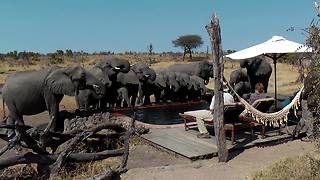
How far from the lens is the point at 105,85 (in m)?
13.6

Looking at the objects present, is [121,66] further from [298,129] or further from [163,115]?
[298,129]

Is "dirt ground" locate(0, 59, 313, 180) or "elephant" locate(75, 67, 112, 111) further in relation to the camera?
"elephant" locate(75, 67, 112, 111)

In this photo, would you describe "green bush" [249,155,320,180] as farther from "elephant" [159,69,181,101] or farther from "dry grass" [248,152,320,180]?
"elephant" [159,69,181,101]

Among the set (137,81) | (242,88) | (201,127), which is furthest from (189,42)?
(201,127)

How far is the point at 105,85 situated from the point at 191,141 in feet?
14.3

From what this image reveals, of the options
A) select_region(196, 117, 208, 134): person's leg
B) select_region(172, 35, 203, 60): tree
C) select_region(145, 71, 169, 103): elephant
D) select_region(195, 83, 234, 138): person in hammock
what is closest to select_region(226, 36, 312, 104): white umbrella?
select_region(195, 83, 234, 138): person in hammock

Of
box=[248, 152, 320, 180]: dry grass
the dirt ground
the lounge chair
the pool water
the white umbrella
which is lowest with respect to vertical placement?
the dirt ground

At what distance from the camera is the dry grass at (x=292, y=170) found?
7262mm

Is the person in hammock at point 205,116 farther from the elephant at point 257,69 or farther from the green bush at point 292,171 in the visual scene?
the elephant at point 257,69

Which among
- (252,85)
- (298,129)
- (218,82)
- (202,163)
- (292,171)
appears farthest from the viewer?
(252,85)

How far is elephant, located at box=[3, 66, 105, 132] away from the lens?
11039mm

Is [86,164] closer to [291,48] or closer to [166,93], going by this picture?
[291,48]

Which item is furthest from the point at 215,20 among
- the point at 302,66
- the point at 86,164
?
the point at 86,164

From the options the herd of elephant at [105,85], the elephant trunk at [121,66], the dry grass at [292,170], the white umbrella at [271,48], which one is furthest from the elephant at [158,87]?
the dry grass at [292,170]
